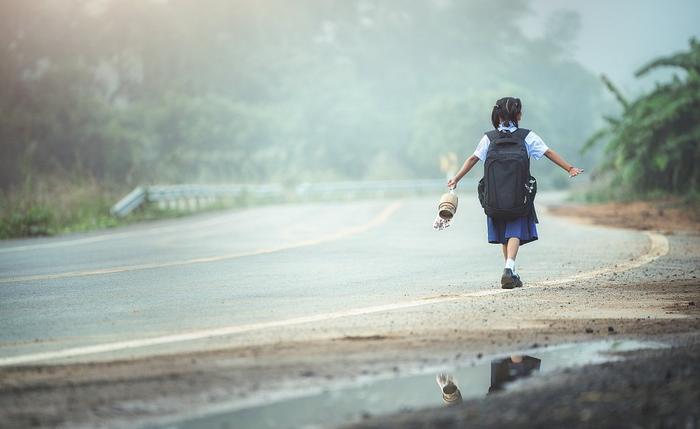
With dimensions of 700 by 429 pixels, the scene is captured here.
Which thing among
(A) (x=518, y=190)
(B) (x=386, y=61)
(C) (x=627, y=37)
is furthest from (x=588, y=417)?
A: (C) (x=627, y=37)

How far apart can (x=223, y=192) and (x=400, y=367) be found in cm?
3075

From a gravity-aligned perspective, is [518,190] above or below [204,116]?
below

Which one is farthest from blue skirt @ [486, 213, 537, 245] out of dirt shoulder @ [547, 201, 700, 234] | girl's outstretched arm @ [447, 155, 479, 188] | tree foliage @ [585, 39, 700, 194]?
tree foliage @ [585, 39, 700, 194]

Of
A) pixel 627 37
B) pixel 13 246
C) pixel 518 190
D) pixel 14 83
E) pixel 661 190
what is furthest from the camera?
pixel 627 37

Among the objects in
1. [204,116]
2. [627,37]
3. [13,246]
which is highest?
[627,37]

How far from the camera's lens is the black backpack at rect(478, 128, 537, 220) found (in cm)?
987

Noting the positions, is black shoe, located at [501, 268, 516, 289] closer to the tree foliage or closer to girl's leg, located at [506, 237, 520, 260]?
girl's leg, located at [506, 237, 520, 260]

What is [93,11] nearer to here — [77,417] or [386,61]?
[386,61]

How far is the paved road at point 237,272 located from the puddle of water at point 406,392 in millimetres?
1905

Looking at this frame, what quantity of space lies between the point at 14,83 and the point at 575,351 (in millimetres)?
49577

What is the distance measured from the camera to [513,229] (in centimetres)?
1008

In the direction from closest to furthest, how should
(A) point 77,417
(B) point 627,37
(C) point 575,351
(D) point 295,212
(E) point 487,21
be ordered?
(A) point 77,417 → (C) point 575,351 → (D) point 295,212 → (E) point 487,21 → (B) point 627,37

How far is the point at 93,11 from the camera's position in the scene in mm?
63719

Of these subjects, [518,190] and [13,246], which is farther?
[13,246]
